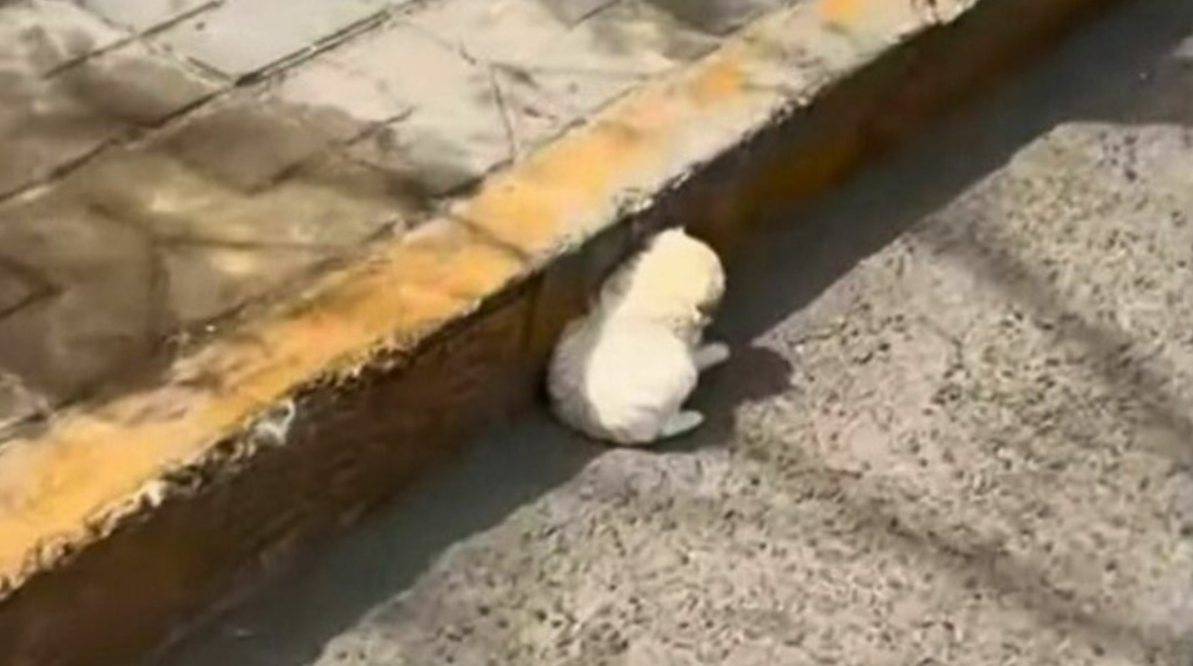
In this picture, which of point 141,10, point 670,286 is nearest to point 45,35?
point 141,10

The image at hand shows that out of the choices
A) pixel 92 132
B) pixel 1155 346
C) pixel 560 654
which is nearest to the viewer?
pixel 560 654

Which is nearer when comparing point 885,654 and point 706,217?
point 885,654

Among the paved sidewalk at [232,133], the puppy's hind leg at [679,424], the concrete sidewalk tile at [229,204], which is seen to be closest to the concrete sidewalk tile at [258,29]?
the paved sidewalk at [232,133]

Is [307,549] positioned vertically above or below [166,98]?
below

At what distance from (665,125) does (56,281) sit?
1.88ft

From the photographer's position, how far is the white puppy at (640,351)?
7.18 feet

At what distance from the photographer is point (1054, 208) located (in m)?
2.60

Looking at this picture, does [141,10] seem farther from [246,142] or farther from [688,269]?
[688,269]

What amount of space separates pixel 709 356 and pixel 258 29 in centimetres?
52

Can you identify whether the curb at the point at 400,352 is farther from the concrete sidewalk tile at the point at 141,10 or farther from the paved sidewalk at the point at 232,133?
the concrete sidewalk tile at the point at 141,10

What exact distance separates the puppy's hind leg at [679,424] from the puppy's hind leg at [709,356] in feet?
0.19

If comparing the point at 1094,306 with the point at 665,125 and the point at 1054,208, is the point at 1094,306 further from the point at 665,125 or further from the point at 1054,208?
the point at 665,125

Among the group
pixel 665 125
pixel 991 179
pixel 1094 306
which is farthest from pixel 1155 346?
pixel 665 125

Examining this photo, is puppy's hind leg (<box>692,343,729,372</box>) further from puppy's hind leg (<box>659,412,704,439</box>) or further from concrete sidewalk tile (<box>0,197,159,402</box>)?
concrete sidewalk tile (<box>0,197,159,402</box>)
